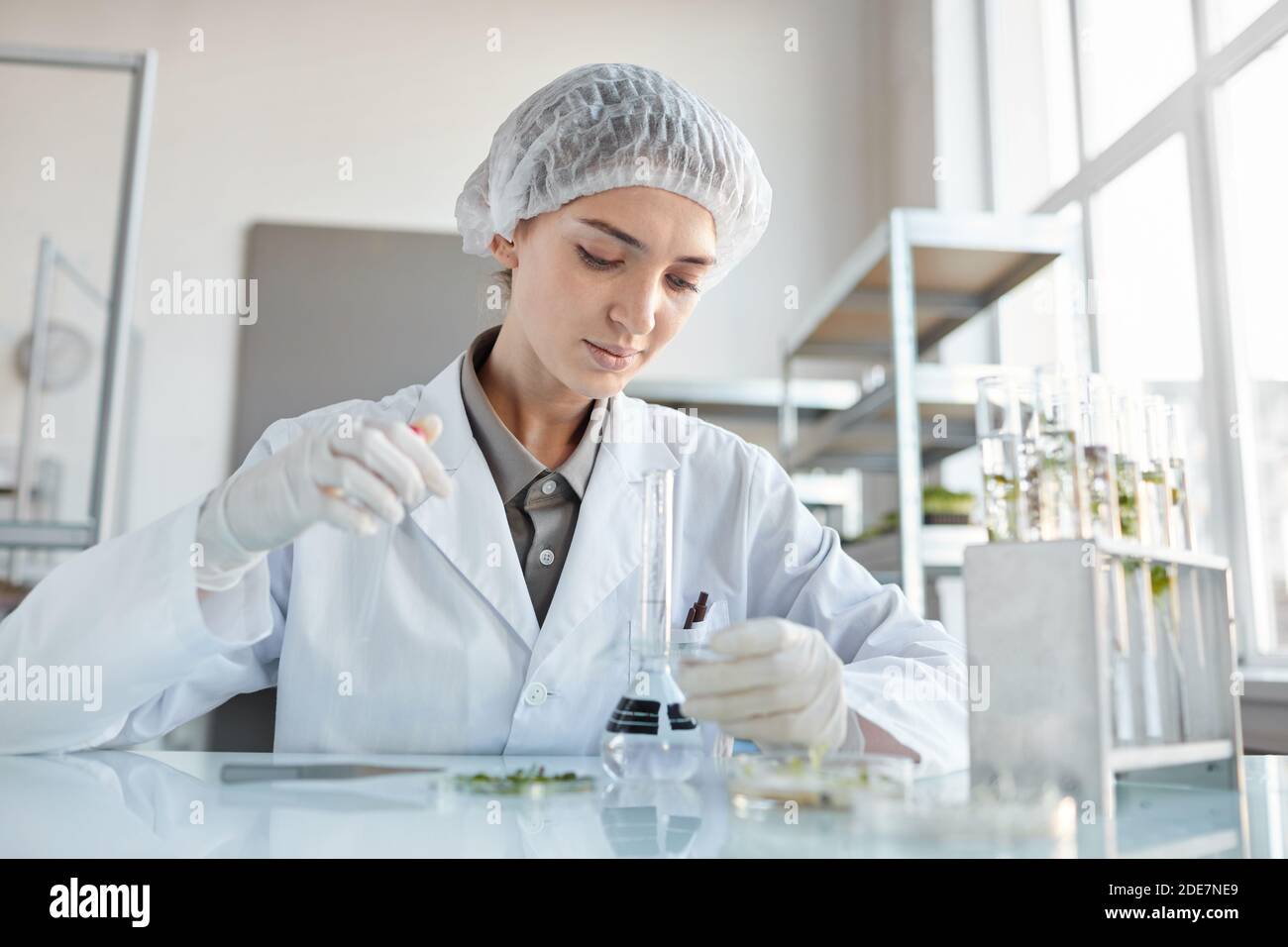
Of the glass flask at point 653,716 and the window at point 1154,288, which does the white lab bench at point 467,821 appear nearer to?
the glass flask at point 653,716

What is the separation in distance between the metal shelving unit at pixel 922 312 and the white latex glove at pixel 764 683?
1.66 meters

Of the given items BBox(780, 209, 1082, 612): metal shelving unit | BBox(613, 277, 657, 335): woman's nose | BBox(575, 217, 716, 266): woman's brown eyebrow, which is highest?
BBox(780, 209, 1082, 612): metal shelving unit

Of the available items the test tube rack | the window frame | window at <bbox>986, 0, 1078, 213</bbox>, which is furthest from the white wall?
the test tube rack

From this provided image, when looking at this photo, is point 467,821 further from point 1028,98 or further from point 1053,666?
point 1028,98

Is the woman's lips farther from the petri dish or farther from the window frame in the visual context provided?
the window frame

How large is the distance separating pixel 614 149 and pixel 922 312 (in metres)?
1.98

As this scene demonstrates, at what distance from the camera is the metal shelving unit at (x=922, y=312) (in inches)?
102

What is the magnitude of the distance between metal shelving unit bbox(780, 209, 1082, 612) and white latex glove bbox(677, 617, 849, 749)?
5.45ft

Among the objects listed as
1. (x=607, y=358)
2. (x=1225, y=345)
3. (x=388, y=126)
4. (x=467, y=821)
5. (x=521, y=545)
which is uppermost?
(x=388, y=126)

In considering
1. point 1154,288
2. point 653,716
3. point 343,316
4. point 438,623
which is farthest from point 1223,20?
point 343,316

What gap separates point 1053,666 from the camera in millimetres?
693

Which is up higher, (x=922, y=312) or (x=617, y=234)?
(x=922, y=312)

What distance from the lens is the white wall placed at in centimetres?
387
